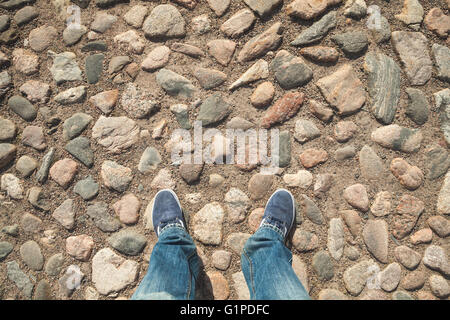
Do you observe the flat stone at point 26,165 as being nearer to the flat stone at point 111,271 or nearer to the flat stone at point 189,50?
the flat stone at point 111,271

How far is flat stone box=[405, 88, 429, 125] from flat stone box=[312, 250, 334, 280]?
2.98 feet

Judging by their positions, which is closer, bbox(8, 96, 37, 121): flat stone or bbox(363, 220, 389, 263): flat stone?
bbox(363, 220, 389, 263): flat stone

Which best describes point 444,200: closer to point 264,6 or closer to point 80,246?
point 264,6

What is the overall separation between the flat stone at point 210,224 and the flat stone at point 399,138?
3.21ft

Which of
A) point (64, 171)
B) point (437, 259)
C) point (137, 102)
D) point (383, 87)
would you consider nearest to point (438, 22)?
point (383, 87)

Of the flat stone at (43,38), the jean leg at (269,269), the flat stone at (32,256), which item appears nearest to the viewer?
the jean leg at (269,269)

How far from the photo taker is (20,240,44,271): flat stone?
165 centimetres

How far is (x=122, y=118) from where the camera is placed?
1.68m

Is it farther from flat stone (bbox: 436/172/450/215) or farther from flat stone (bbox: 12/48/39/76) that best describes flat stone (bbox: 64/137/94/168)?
flat stone (bbox: 436/172/450/215)

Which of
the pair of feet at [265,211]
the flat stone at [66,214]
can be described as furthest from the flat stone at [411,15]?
the flat stone at [66,214]

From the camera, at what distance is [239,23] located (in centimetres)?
167

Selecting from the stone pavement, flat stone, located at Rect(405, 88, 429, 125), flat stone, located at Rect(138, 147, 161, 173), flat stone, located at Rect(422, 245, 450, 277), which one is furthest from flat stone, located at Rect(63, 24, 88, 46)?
flat stone, located at Rect(422, 245, 450, 277)

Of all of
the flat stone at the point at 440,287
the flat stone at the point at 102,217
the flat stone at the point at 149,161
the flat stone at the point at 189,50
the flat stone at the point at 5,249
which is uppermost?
the flat stone at the point at 189,50

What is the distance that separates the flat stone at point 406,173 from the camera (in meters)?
1.60
